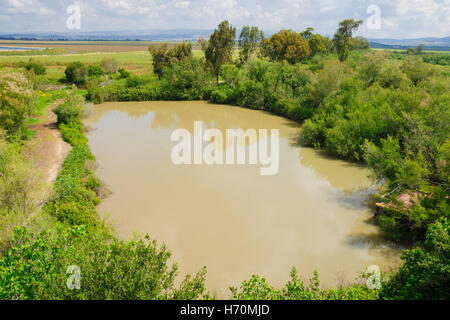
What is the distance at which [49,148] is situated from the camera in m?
22.3

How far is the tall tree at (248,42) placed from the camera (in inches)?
1852

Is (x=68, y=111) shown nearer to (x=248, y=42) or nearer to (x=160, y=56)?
(x=160, y=56)

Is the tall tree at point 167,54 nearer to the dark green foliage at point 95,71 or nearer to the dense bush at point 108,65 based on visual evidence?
the dark green foliage at point 95,71

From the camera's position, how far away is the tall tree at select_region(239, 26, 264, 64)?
154 ft

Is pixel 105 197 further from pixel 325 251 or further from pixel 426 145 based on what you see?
pixel 426 145

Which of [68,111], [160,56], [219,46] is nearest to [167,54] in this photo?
[160,56]

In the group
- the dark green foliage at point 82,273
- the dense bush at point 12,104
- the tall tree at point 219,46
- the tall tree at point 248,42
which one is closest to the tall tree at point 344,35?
the tall tree at point 248,42

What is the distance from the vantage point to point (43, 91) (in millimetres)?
40375

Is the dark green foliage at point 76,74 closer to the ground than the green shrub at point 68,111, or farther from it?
farther from it

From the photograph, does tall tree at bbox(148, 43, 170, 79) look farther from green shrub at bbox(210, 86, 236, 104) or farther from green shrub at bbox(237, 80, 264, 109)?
green shrub at bbox(237, 80, 264, 109)

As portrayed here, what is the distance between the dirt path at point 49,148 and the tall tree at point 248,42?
29340 mm

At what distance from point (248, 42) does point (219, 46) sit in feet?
24.4

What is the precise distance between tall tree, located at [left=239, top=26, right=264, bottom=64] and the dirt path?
1155 inches
